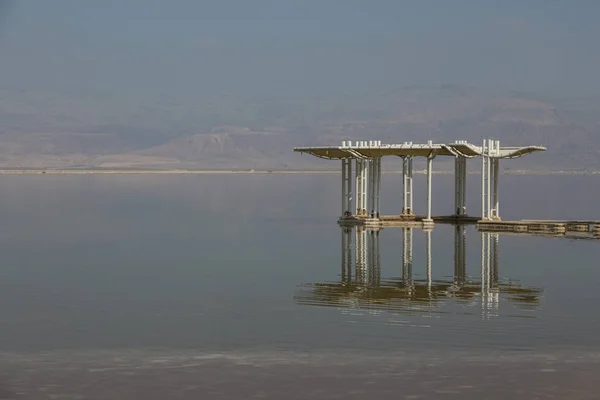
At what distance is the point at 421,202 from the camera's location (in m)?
96.8

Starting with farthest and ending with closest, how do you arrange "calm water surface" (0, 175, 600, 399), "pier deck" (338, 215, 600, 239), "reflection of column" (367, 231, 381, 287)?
"pier deck" (338, 215, 600, 239) < "reflection of column" (367, 231, 381, 287) < "calm water surface" (0, 175, 600, 399)

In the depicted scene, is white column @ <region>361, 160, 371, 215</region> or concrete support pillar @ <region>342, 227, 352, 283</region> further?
white column @ <region>361, 160, 371, 215</region>

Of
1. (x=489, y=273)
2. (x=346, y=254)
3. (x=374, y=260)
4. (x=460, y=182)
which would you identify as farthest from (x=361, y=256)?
(x=460, y=182)

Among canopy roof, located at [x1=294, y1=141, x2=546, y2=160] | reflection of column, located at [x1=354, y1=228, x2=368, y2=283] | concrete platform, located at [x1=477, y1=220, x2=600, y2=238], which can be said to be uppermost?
canopy roof, located at [x1=294, y1=141, x2=546, y2=160]

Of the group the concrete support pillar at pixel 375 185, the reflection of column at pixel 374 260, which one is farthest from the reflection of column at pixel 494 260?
the concrete support pillar at pixel 375 185

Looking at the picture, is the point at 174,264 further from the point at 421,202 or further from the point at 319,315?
the point at 421,202

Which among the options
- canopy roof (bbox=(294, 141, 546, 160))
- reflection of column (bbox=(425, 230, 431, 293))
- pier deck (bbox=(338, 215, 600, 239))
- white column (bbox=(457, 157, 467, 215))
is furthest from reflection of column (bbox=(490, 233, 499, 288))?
white column (bbox=(457, 157, 467, 215))

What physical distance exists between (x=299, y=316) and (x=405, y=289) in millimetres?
5657

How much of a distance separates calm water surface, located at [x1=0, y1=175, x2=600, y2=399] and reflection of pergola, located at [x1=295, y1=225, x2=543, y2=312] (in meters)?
0.07

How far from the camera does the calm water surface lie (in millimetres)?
18297

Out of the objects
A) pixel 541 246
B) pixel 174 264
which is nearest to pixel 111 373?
pixel 174 264

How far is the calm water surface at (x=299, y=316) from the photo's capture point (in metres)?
18.3

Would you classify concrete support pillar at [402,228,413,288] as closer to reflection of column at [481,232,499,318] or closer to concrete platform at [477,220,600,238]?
reflection of column at [481,232,499,318]

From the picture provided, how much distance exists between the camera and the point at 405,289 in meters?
29.9
